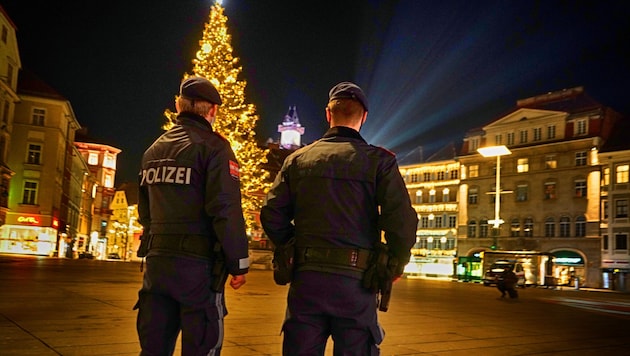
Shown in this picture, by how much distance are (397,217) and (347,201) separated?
0.30 meters

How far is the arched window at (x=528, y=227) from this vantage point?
207 ft

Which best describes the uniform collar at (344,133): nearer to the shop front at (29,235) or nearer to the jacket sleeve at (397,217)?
the jacket sleeve at (397,217)

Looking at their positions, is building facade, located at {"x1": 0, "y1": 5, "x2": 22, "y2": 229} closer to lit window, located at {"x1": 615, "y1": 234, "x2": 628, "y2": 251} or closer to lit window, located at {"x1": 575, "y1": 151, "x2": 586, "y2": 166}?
lit window, located at {"x1": 575, "y1": 151, "x2": 586, "y2": 166}

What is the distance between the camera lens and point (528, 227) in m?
63.5

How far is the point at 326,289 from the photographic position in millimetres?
3299

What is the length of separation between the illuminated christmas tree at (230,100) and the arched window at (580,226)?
38.9m

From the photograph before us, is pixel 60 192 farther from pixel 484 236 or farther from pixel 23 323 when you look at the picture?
pixel 23 323

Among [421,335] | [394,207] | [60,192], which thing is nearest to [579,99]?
[60,192]

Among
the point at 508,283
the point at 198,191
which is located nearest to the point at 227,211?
the point at 198,191

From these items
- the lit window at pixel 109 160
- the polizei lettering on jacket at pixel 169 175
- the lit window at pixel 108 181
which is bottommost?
the polizei lettering on jacket at pixel 169 175

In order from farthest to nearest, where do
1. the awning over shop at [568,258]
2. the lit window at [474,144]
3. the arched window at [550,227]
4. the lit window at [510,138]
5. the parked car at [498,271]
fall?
the lit window at [474,144] → the lit window at [510,138] → the arched window at [550,227] → the awning over shop at [568,258] → the parked car at [498,271]

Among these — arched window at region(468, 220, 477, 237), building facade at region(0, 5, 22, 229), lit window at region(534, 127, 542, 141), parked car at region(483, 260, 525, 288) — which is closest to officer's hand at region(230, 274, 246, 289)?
parked car at region(483, 260, 525, 288)

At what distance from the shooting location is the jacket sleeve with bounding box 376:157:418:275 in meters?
3.37

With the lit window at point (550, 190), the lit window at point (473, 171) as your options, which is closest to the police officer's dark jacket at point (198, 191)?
the lit window at point (550, 190)
